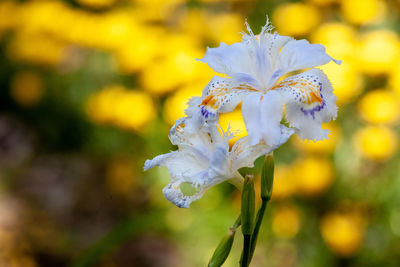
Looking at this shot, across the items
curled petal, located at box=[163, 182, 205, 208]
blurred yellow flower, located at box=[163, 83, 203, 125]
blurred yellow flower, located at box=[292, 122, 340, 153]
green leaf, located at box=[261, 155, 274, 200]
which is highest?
green leaf, located at box=[261, 155, 274, 200]

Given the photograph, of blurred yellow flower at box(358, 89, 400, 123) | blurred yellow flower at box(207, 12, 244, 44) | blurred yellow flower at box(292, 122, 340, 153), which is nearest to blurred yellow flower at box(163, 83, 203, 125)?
blurred yellow flower at box(207, 12, 244, 44)

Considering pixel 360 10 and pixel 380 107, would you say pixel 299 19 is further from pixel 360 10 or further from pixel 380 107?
pixel 380 107

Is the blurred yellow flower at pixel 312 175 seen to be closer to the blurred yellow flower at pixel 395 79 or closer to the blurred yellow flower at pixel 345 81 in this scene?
the blurred yellow flower at pixel 345 81

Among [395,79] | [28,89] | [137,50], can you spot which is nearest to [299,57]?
[395,79]

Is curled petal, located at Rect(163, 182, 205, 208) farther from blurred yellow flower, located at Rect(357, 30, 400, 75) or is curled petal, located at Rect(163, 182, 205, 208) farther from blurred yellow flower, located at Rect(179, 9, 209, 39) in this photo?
blurred yellow flower, located at Rect(179, 9, 209, 39)

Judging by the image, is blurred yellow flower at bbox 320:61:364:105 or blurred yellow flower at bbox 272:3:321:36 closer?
blurred yellow flower at bbox 320:61:364:105

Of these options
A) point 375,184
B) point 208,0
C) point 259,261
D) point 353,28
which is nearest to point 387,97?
point 375,184
